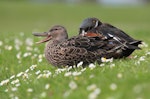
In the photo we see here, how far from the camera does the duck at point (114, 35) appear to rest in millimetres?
9039

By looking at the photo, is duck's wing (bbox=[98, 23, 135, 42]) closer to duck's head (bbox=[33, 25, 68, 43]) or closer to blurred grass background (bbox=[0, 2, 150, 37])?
duck's head (bbox=[33, 25, 68, 43])

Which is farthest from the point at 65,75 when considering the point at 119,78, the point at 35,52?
the point at 35,52

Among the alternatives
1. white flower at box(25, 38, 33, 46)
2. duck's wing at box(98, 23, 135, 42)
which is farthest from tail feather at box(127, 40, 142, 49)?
white flower at box(25, 38, 33, 46)

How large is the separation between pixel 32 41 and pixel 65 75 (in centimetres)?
697

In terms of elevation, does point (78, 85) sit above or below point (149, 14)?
above

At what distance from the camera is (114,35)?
9461mm

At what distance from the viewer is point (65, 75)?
7.35 metres

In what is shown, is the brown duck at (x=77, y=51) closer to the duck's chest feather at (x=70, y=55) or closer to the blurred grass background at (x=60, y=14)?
the duck's chest feather at (x=70, y=55)

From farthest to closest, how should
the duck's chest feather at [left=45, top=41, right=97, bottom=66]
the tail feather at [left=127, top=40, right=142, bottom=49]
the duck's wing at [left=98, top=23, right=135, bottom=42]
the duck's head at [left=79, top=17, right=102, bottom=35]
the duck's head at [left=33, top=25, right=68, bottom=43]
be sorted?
1. the duck's head at [left=79, top=17, right=102, bottom=35]
2. the duck's head at [left=33, top=25, right=68, bottom=43]
3. the duck's wing at [left=98, top=23, right=135, bottom=42]
4. the tail feather at [left=127, top=40, right=142, bottom=49]
5. the duck's chest feather at [left=45, top=41, right=97, bottom=66]

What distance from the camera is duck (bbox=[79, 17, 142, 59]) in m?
9.04

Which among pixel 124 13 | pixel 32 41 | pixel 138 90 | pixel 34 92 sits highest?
pixel 138 90

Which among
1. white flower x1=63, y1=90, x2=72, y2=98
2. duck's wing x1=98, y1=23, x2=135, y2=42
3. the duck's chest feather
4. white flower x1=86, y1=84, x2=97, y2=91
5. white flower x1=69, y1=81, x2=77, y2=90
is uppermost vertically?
white flower x1=86, y1=84, x2=97, y2=91

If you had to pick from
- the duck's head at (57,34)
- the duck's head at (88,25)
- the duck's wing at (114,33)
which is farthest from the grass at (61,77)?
the duck's head at (88,25)

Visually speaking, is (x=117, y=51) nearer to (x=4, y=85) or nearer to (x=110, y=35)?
(x=110, y=35)
